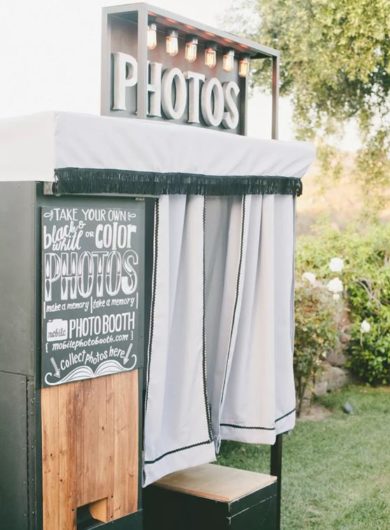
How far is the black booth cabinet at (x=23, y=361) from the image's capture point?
10.3 ft

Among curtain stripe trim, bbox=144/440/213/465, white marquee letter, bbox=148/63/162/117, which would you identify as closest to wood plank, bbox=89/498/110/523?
curtain stripe trim, bbox=144/440/213/465

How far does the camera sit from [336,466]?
643cm

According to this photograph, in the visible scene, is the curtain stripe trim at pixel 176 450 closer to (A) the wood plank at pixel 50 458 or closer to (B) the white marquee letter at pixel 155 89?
(A) the wood plank at pixel 50 458

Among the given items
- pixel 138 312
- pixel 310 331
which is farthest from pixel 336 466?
pixel 138 312

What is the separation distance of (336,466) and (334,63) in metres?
7.10

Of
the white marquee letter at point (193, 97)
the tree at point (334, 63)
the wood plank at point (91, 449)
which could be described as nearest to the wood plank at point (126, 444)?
the wood plank at point (91, 449)

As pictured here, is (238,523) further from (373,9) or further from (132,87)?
(373,9)

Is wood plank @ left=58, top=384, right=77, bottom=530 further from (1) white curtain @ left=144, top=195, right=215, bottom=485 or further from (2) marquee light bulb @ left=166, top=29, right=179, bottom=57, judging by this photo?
(2) marquee light bulb @ left=166, top=29, right=179, bottom=57

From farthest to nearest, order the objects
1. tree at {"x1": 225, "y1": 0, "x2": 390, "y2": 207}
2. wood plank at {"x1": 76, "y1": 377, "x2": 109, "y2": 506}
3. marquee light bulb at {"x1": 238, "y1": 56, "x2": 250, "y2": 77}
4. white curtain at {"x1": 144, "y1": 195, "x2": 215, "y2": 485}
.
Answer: tree at {"x1": 225, "y1": 0, "x2": 390, "y2": 207}, marquee light bulb at {"x1": 238, "y1": 56, "x2": 250, "y2": 77}, white curtain at {"x1": 144, "y1": 195, "x2": 215, "y2": 485}, wood plank at {"x1": 76, "y1": 377, "x2": 109, "y2": 506}

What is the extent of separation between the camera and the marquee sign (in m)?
4.02

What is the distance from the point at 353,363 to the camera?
909cm

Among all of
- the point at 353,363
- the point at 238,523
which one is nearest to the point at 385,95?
the point at 353,363

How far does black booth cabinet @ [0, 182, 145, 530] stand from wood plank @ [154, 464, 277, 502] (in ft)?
3.35

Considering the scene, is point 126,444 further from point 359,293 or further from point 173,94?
point 359,293
